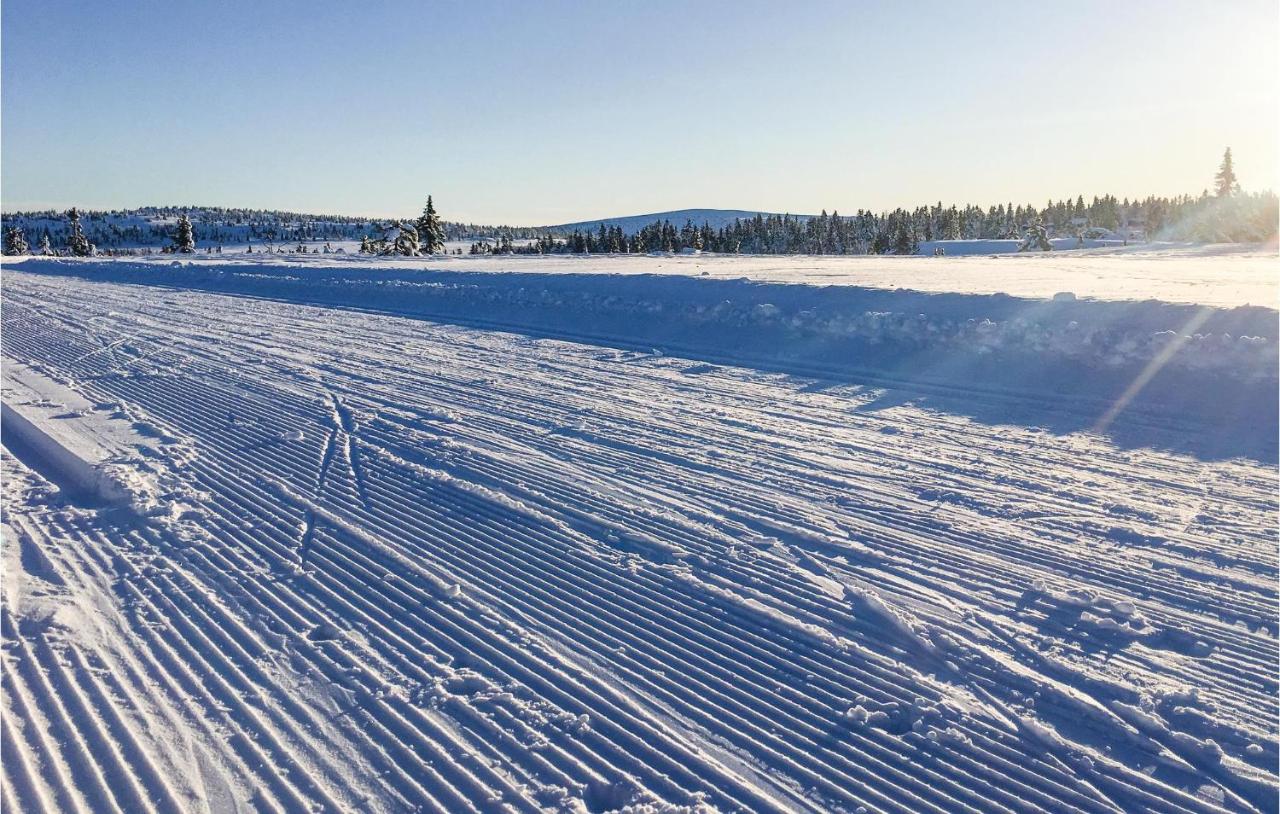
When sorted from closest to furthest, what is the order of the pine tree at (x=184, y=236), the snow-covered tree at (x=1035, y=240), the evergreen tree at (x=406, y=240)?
1. the evergreen tree at (x=406, y=240)
2. the pine tree at (x=184, y=236)
3. the snow-covered tree at (x=1035, y=240)

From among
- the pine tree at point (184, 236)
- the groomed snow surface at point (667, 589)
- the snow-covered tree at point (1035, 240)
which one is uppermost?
the pine tree at point (184, 236)

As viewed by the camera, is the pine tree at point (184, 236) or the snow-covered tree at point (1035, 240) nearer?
the pine tree at point (184, 236)

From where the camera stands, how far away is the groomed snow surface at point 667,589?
9.85 feet

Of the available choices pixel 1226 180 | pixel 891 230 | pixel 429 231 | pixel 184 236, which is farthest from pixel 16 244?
pixel 1226 180

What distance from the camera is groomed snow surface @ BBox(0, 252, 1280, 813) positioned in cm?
300

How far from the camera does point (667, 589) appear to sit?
436 cm

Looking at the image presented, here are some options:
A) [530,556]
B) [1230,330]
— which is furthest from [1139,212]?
[530,556]

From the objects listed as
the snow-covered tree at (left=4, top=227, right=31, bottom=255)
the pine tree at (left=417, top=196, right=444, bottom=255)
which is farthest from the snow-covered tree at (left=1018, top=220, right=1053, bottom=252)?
the snow-covered tree at (left=4, top=227, right=31, bottom=255)

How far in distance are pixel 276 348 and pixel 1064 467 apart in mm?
12301

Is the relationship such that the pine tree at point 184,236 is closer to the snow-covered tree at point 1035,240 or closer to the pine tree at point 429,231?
the pine tree at point 429,231

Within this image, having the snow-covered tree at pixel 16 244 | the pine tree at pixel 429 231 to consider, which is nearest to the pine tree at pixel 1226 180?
the pine tree at pixel 429 231

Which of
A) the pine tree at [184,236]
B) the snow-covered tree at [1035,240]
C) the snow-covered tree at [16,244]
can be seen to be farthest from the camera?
the snow-covered tree at [16,244]

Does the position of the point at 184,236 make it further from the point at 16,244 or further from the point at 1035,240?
the point at 1035,240

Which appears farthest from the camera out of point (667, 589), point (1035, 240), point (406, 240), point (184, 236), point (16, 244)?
point (16, 244)
